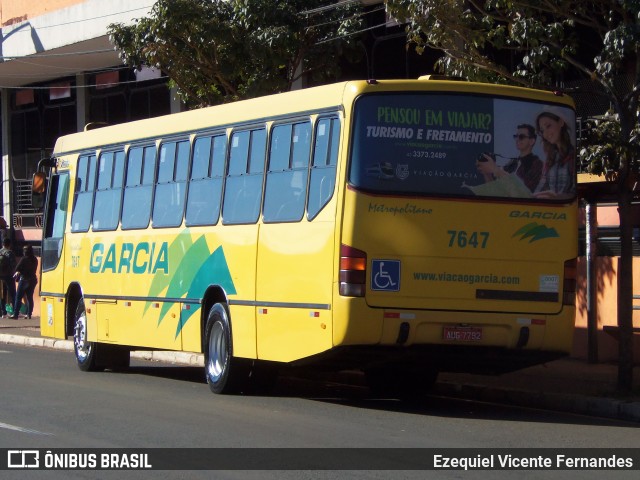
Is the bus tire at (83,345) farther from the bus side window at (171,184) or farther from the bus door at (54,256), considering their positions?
the bus side window at (171,184)

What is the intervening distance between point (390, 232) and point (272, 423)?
219 cm

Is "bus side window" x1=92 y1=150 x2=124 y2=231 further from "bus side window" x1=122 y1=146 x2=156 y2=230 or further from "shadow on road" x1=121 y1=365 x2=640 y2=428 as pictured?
"shadow on road" x1=121 y1=365 x2=640 y2=428

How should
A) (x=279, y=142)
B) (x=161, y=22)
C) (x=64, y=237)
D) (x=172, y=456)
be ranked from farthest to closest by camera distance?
(x=161, y=22) < (x=64, y=237) < (x=279, y=142) < (x=172, y=456)

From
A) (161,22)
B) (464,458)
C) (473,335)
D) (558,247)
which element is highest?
(161,22)

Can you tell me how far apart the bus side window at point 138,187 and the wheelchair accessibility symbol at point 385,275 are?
5032 millimetres

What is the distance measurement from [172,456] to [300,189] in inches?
157

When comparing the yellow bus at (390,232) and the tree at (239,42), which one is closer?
the yellow bus at (390,232)

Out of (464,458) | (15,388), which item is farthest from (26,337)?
(464,458)

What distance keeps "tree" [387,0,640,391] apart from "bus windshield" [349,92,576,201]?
2.47 feet

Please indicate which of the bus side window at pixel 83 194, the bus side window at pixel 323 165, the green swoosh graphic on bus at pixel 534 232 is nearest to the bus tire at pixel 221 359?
the bus side window at pixel 323 165

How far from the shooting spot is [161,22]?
1953 centimetres

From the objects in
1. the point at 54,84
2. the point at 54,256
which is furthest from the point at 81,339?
the point at 54,84

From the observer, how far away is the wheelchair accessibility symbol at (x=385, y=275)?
38.2 ft

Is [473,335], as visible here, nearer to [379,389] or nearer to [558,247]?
[558,247]
